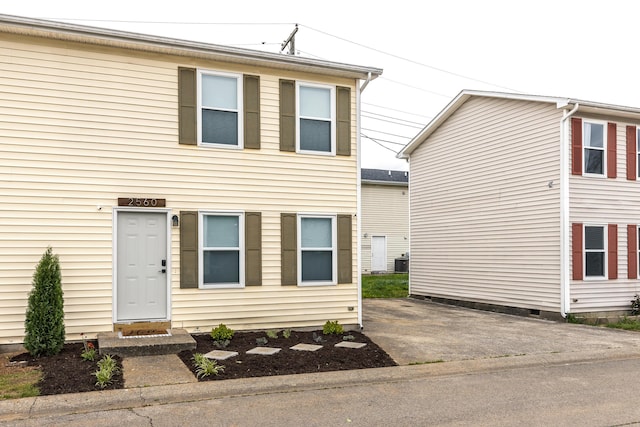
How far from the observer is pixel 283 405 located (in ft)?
20.6

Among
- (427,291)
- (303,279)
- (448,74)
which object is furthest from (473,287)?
(448,74)

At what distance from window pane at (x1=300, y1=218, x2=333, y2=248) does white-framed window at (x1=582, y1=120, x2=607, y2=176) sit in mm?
7099

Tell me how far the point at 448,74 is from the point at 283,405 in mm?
24969

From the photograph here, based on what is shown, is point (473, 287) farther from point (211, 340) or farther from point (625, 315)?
point (211, 340)

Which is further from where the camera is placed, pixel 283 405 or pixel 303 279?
pixel 303 279

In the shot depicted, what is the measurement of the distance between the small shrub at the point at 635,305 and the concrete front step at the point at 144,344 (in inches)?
443

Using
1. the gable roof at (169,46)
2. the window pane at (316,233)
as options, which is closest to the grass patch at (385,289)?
the window pane at (316,233)

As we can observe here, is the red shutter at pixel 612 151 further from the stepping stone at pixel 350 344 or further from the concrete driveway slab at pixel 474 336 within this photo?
the stepping stone at pixel 350 344

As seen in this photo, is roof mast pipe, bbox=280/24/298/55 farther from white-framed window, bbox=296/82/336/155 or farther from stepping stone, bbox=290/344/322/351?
stepping stone, bbox=290/344/322/351

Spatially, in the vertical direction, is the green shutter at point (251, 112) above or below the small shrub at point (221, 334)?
above

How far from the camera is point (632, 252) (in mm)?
14070

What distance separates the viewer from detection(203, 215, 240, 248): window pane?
10109 mm

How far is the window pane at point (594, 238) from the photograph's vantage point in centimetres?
1351

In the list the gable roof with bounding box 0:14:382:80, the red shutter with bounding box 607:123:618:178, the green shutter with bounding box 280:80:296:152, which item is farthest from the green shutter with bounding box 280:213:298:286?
the red shutter with bounding box 607:123:618:178
